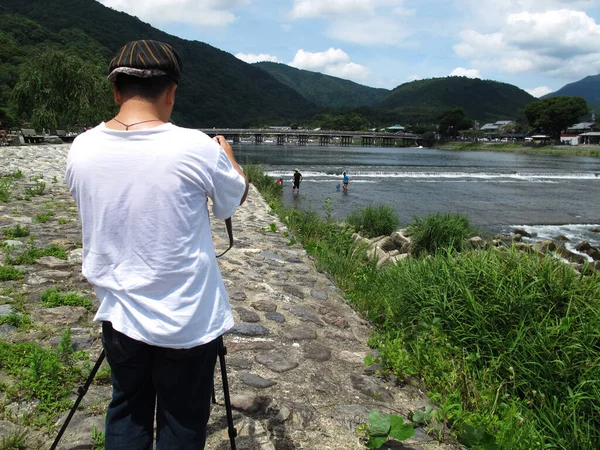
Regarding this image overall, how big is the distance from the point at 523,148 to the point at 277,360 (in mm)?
101489

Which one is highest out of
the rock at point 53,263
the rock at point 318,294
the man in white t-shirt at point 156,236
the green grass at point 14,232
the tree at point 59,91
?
the tree at point 59,91

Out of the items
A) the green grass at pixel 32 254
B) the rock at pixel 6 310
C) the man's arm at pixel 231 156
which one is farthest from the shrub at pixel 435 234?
the man's arm at pixel 231 156

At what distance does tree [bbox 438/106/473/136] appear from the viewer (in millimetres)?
131500

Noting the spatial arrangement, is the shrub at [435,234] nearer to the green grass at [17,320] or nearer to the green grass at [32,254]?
the green grass at [32,254]

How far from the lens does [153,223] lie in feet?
5.10

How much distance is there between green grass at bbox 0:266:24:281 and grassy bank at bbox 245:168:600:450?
11.6 ft

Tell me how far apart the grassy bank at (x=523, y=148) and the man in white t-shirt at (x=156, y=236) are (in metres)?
88.1

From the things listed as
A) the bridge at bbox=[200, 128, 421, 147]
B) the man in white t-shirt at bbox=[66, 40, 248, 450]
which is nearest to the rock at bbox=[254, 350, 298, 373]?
the man in white t-shirt at bbox=[66, 40, 248, 450]

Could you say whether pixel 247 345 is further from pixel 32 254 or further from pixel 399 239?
pixel 399 239


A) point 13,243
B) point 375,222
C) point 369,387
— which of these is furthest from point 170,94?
point 375,222

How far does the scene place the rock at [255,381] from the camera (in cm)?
314

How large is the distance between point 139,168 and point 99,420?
1766 millimetres

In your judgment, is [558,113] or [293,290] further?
[558,113]

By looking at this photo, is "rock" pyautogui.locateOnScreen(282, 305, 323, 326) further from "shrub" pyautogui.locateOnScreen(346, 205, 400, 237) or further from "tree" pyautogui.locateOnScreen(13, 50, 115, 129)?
"tree" pyautogui.locateOnScreen(13, 50, 115, 129)
